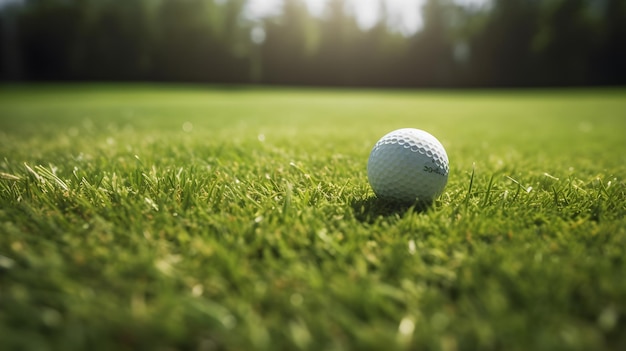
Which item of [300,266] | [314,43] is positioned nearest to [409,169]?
[300,266]

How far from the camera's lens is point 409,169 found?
1.78 metres

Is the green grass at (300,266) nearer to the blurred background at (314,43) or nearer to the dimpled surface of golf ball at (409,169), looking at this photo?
the dimpled surface of golf ball at (409,169)

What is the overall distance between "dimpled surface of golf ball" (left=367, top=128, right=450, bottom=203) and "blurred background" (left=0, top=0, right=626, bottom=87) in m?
36.8

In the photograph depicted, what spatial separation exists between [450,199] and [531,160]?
1569 millimetres

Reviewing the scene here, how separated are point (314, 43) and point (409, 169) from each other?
4032 cm

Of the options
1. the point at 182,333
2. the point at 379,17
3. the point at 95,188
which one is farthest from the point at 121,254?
the point at 379,17

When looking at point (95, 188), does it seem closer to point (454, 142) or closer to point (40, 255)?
point (40, 255)

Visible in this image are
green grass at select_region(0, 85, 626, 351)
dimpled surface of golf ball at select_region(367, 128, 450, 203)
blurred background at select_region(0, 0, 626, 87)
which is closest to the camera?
green grass at select_region(0, 85, 626, 351)

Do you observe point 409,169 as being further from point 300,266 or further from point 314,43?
point 314,43

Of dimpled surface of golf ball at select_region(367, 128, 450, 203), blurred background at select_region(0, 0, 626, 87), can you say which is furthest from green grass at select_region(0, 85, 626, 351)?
blurred background at select_region(0, 0, 626, 87)

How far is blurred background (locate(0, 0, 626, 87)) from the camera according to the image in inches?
1320

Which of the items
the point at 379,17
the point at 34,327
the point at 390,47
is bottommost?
the point at 34,327

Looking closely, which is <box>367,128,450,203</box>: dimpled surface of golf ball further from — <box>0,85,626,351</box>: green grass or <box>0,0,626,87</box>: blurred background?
<box>0,0,626,87</box>: blurred background

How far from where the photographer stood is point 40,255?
1.21 m
